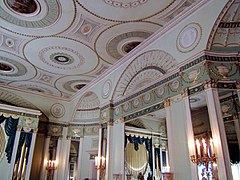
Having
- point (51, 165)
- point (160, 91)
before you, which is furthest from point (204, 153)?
point (51, 165)

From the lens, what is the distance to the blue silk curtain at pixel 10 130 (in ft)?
29.0

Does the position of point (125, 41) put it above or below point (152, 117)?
above

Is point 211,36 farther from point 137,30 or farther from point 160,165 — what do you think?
point 160,165

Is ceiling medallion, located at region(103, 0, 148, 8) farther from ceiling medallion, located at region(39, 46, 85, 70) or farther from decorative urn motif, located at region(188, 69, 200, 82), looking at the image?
ceiling medallion, located at region(39, 46, 85, 70)

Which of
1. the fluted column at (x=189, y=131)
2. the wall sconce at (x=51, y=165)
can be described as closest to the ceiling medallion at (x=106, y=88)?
the fluted column at (x=189, y=131)

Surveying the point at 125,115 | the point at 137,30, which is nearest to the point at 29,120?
the point at 125,115

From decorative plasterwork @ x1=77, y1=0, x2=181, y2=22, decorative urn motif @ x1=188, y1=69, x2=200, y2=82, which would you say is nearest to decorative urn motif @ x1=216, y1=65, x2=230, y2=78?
decorative urn motif @ x1=188, y1=69, x2=200, y2=82

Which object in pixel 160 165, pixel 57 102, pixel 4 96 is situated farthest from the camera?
pixel 57 102

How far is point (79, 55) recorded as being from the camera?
8.24m

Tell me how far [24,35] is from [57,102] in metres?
5.04

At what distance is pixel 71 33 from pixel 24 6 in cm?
159

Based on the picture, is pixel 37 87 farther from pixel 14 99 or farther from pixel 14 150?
pixel 14 150

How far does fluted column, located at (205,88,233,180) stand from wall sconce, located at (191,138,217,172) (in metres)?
0.12

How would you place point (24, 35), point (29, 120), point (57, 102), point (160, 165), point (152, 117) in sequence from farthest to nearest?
1. point (57, 102)
2. point (29, 120)
3. point (24, 35)
4. point (152, 117)
5. point (160, 165)
